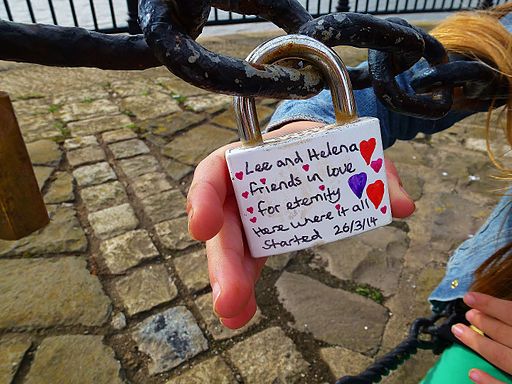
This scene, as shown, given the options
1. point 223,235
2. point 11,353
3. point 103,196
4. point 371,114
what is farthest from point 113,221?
point 223,235

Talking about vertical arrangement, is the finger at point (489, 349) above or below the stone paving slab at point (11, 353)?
above

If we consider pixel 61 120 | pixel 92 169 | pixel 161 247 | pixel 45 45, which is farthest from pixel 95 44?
pixel 61 120

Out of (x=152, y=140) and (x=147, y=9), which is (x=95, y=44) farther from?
(x=152, y=140)

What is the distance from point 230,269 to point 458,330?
2.60ft

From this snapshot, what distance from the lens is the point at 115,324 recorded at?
56.2 inches

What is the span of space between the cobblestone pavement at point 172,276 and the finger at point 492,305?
47 cm

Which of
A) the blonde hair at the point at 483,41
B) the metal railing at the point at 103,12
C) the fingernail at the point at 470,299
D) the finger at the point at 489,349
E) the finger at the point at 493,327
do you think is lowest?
the metal railing at the point at 103,12

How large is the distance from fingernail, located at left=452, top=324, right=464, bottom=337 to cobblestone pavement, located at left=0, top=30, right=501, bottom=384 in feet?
1.15

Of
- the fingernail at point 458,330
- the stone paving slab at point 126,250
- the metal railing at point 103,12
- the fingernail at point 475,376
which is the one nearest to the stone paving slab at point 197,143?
the stone paving slab at point 126,250

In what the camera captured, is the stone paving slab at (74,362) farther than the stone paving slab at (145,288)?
No

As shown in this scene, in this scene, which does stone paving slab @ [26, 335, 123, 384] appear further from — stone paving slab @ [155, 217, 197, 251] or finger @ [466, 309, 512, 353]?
finger @ [466, 309, 512, 353]

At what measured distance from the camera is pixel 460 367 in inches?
39.9

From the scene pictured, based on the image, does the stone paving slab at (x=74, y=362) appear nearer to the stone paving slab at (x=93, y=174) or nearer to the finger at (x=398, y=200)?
the stone paving slab at (x=93, y=174)

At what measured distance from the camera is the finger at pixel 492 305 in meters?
0.92
